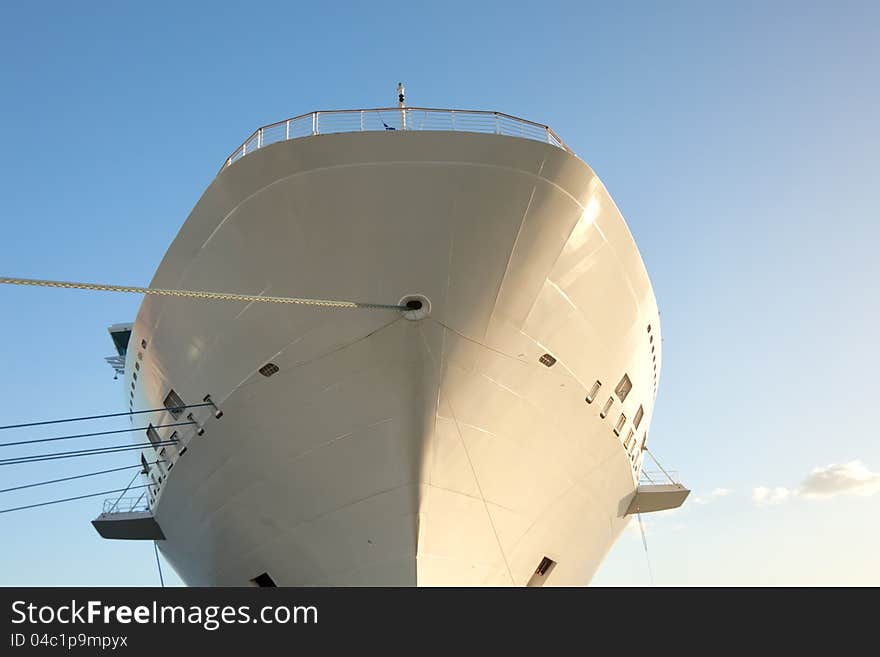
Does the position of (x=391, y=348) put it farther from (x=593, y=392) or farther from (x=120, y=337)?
(x=120, y=337)

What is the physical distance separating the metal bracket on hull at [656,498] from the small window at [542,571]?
2.87 metres

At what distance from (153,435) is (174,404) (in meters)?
1.32

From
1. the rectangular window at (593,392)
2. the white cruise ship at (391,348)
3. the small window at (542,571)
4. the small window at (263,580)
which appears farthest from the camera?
the small window at (542,571)

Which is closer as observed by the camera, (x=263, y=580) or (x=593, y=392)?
(x=263, y=580)

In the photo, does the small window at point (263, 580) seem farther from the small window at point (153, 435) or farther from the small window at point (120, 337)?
the small window at point (120, 337)

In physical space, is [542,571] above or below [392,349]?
below

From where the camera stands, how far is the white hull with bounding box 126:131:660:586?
8.13 m

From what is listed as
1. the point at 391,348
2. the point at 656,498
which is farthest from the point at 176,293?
the point at 656,498

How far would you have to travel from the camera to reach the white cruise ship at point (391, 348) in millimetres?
8133

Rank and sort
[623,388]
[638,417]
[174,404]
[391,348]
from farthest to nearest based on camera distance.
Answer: [638,417], [623,388], [174,404], [391,348]

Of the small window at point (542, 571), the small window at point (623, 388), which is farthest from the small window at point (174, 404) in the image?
the small window at point (623, 388)

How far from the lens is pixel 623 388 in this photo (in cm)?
1065
